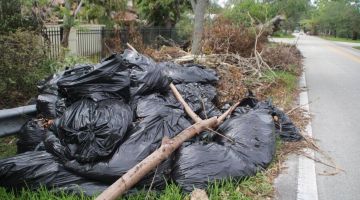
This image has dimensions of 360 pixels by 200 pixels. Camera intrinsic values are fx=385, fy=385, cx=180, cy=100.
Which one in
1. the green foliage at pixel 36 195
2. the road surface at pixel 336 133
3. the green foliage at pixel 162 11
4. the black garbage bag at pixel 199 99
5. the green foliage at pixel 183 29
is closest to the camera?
the green foliage at pixel 36 195

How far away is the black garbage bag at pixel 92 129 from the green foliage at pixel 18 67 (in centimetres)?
289

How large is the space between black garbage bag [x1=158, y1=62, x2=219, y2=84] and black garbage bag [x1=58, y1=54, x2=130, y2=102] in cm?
184

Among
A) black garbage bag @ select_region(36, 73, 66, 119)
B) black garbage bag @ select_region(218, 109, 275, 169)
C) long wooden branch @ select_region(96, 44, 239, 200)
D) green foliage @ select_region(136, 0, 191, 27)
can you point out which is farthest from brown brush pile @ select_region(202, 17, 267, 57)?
green foliage @ select_region(136, 0, 191, 27)

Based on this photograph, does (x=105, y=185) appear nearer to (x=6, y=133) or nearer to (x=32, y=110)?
(x=6, y=133)

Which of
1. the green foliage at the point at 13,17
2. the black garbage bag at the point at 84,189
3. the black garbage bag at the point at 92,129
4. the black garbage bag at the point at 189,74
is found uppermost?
the green foliage at the point at 13,17

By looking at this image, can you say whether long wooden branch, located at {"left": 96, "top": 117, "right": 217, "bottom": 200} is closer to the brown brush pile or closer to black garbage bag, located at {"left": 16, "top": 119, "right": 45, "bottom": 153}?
black garbage bag, located at {"left": 16, "top": 119, "right": 45, "bottom": 153}

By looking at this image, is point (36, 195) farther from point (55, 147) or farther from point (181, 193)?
point (181, 193)

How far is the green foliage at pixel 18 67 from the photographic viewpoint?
20.4 feet

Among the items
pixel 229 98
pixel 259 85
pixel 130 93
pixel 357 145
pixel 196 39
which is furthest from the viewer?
pixel 196 39

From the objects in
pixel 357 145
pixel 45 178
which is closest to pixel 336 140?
pixel 357 145

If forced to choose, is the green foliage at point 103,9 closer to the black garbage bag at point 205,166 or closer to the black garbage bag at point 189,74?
the black garbage bag at point 189,74

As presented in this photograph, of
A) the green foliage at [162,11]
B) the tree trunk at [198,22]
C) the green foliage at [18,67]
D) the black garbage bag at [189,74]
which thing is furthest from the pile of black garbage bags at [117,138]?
the green foliage at [162,11]

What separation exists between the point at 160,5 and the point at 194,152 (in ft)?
54.0

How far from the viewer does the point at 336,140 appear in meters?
5.52
